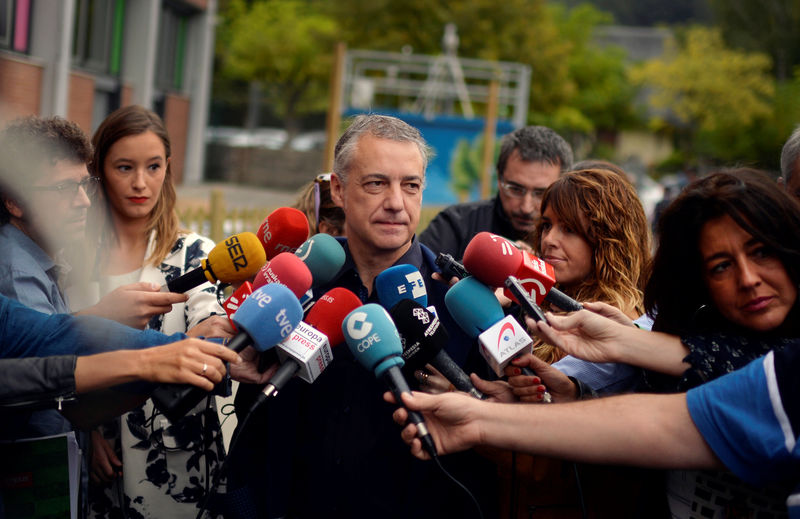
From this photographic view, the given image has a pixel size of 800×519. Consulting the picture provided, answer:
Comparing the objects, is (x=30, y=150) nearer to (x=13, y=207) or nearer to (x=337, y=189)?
(x=13, y=207)

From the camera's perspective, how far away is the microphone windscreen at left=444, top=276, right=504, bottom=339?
2133mm

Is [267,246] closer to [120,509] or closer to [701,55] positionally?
[120,509]

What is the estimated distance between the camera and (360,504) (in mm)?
2287

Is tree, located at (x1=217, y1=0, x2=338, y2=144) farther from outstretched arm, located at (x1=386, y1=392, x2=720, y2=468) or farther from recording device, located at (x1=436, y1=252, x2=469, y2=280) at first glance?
outstretched arm, located at (x1=386, y1=392, x2=720, y2=468)

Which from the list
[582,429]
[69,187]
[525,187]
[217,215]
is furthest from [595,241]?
A: [217,215]

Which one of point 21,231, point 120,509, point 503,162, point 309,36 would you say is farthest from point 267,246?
point 309,36

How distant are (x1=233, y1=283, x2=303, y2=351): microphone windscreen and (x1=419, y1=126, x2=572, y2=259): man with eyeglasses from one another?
2.28 m

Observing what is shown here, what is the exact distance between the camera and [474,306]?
A: 2.15 meters

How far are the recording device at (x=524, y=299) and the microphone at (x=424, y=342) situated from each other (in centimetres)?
22

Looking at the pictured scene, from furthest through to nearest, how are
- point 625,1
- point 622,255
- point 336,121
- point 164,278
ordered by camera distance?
point 625,1
point 336,121
point 164,278
point 622,255

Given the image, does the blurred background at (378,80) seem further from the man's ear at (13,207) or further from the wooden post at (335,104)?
the man's ear at (13,207)

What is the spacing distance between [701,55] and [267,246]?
35.9 m

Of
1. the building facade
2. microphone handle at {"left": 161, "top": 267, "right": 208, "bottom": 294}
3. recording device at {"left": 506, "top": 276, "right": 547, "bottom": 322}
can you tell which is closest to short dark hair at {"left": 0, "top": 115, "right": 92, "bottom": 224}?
microphone handle at {"left": 161, "top": 267, "right": 208, "bottom": 294}

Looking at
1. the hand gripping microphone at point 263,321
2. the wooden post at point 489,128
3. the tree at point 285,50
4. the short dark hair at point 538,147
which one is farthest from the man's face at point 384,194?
the tree at point 285,50
